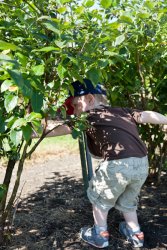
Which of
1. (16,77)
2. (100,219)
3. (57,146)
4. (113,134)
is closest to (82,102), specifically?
(113,134)

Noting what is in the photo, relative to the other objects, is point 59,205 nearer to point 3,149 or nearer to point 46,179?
point 46,179

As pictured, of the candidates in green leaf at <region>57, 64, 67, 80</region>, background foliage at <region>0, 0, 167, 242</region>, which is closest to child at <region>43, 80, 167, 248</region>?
background foliage at <region>0, 0, 167, 242</region>

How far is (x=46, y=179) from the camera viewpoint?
155 inches

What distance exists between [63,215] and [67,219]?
8cm

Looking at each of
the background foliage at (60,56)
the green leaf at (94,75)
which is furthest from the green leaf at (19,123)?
the green leaf at (94,75)

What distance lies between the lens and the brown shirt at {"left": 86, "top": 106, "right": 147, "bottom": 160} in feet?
7.49

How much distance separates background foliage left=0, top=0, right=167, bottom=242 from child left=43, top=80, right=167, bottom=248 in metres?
0.35

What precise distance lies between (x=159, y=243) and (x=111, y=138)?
2.78 ft

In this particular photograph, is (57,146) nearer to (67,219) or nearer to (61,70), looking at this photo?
(67,219)

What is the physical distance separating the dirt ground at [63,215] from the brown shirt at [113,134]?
2.09 feet

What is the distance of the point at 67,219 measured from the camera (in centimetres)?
281

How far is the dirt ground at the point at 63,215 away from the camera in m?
2.48

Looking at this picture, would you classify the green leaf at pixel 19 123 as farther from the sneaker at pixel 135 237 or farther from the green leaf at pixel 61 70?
the sneaker at pixel 135 237

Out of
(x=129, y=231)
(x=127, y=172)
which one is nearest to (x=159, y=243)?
(x=129, y=231)
